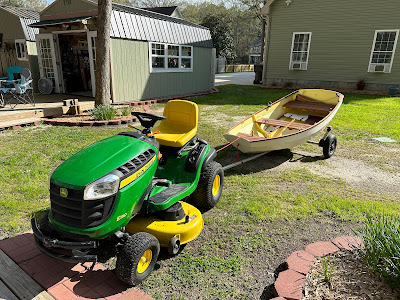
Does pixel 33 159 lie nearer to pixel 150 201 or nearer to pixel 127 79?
pixel 150 201

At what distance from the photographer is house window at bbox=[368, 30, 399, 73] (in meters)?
13.9

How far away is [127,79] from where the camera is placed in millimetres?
10883

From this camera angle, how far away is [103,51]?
8469 millimetres

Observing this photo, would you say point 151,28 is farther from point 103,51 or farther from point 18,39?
point 18,39

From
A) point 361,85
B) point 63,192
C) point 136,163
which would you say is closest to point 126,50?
point 136,163

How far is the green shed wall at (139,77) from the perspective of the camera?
34.2 ft

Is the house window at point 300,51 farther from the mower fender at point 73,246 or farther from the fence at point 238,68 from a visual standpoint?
the fence at point 238,68

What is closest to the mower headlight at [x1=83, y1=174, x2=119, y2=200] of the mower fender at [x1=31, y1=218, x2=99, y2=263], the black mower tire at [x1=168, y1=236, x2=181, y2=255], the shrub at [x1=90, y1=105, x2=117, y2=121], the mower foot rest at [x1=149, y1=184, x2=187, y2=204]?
the mower fender at [x1=31, y1=218, x2=99, y2=263]

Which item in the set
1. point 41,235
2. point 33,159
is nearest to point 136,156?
point 41,235

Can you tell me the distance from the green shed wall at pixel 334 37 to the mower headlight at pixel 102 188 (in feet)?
51.7

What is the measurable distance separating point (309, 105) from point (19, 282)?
6.36 metres

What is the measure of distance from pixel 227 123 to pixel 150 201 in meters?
5.94

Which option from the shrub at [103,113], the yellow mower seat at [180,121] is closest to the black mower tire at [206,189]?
the yellow mower seat at [180,121]

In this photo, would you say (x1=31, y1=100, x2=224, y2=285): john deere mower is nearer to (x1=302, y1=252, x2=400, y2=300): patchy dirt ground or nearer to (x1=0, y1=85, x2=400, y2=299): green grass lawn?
(x1=0, y1=85, x2=400, y2=299): green grass lawn
